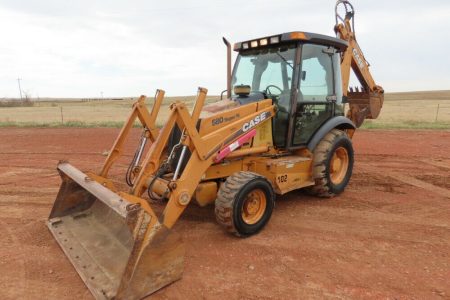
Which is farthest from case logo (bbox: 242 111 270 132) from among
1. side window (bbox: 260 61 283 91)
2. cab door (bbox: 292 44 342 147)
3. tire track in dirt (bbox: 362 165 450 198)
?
tire track in dirt (bbox: 362 165 450 198)

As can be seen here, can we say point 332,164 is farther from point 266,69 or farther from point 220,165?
point 220,165

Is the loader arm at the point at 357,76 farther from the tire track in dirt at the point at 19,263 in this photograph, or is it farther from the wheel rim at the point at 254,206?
the tire track in dirt at the point at 19,263

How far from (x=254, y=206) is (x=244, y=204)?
0.69 feet

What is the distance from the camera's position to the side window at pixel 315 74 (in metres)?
5.25

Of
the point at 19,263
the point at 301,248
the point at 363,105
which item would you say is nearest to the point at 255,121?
the point at 301,248

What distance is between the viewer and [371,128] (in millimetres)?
15297

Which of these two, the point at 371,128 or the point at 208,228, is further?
the point at 371,128

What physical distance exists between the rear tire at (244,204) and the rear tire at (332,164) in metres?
1.33

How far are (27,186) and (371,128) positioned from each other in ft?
44.2

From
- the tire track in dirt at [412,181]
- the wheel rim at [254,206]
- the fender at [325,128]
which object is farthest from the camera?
the tire track in dirt at [412,181]

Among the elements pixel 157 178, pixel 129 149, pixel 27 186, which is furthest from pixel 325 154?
pixel 129 149

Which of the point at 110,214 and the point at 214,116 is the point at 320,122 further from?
the point at 110,214

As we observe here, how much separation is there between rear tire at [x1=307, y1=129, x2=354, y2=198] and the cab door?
0.29 m

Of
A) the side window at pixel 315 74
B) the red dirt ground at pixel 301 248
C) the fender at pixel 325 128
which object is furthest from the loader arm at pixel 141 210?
the fender at pixel 325 128
